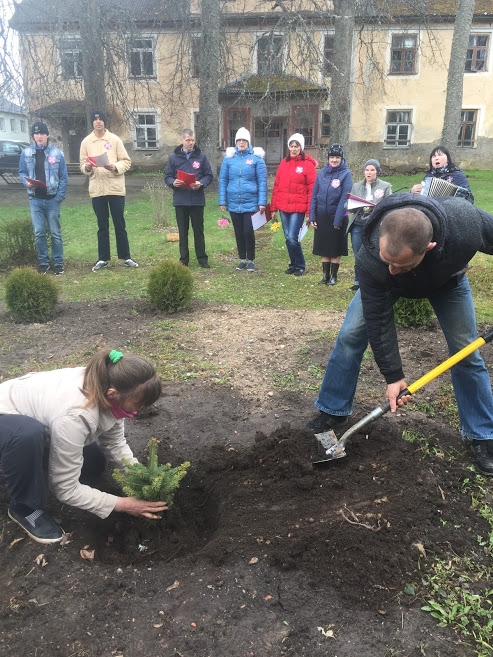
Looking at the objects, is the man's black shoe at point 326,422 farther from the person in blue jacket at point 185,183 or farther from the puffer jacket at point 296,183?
the person in blue jacket at point 185,183

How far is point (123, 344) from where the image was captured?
553 cm

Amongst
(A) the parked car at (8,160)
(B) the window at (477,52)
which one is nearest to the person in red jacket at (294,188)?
(A) the parked car at (8,160)

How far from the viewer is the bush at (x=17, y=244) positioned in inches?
333

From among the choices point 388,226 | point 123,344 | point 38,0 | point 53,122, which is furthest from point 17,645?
point 53,122

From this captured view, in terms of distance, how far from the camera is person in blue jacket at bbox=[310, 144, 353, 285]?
7.23 m

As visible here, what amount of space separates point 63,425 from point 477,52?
98.7 feet

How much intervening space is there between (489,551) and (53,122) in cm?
2893

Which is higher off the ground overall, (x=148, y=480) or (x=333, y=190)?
(x=333, y=190)

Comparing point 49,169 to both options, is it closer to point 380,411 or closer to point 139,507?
point 139,507

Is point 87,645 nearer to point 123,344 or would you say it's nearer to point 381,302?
point 381,302

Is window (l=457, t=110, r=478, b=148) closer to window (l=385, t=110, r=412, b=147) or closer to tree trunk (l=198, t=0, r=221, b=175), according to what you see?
window (l=385, t=110, r=412, b=147)

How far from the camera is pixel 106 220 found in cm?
840

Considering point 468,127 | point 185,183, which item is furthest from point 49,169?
point 468,127

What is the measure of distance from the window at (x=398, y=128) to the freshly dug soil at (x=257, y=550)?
25909mm
